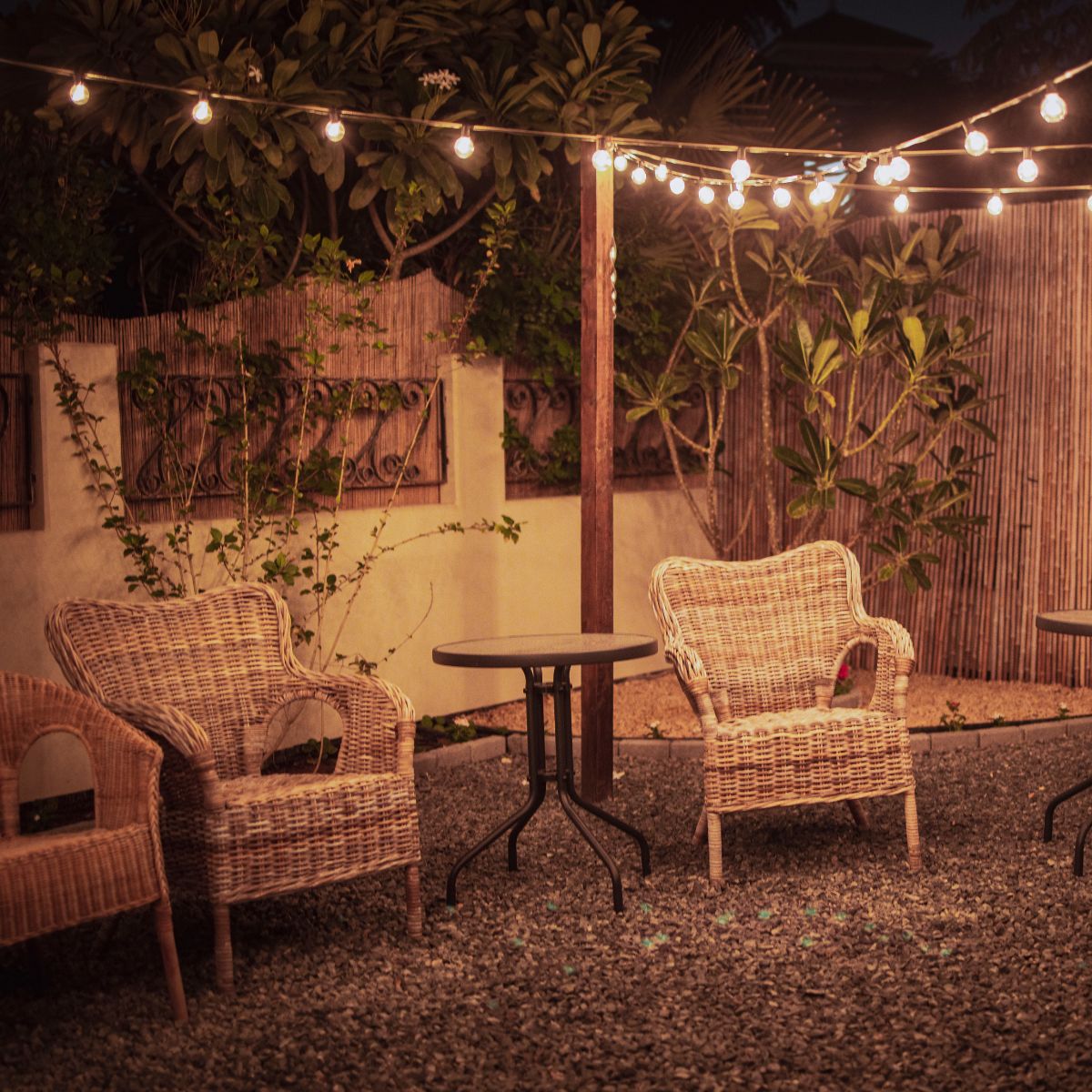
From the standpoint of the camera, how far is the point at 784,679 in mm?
5184

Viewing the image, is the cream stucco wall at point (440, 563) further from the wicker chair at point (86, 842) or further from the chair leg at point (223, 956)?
the chair leg at point (223, 956)

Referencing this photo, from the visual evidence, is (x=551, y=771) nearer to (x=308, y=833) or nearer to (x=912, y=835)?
(x=308, y=833)

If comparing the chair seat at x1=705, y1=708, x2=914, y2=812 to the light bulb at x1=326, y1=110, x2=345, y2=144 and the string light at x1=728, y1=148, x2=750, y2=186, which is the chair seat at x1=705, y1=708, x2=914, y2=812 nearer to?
the string light at x1=728, y1=148, x2=750, y2=186

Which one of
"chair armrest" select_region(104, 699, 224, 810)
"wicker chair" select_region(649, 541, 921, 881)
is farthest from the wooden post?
"chair armrest" select_region(104, 699, 224, 810)

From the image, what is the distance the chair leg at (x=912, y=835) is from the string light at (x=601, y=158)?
7.47 ft

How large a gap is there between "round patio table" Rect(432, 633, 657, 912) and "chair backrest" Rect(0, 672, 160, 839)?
3.20ft

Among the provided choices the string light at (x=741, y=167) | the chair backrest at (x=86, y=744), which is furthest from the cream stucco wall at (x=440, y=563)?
the string light at (x=741, y=167)

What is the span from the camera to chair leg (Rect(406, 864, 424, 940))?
398 cm

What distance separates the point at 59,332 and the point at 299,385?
1184 millimetres

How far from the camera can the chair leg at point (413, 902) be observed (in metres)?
3.98

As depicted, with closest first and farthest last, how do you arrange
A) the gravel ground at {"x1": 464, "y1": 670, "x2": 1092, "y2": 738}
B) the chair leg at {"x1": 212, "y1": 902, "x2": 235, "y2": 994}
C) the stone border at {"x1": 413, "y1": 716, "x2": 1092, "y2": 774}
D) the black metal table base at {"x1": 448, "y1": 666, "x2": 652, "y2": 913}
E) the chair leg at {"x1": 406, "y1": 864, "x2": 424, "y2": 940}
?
the chair leg at {"x1": 212, "y1": 902, "x2": 235, "y2": 994} → the chair leg at {"x1": 406, "y1": 864, "x2": 424, "y2": 940} → the black metal table base at {"x1": 448, "y1": 666, "x2": 652, "y2": 913} → the stone border at {"x1": 413, "y1": 716, "x2": 1092, "y2": 774} → the gravel ground at {"x1": 464, "y1": 670, "x2": 1092, "y2": 738}

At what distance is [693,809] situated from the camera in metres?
5.25

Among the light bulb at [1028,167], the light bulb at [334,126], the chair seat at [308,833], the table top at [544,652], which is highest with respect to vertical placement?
the light bulb at [334,126]

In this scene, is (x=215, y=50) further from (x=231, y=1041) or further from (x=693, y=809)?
(x=231, y=1041)
